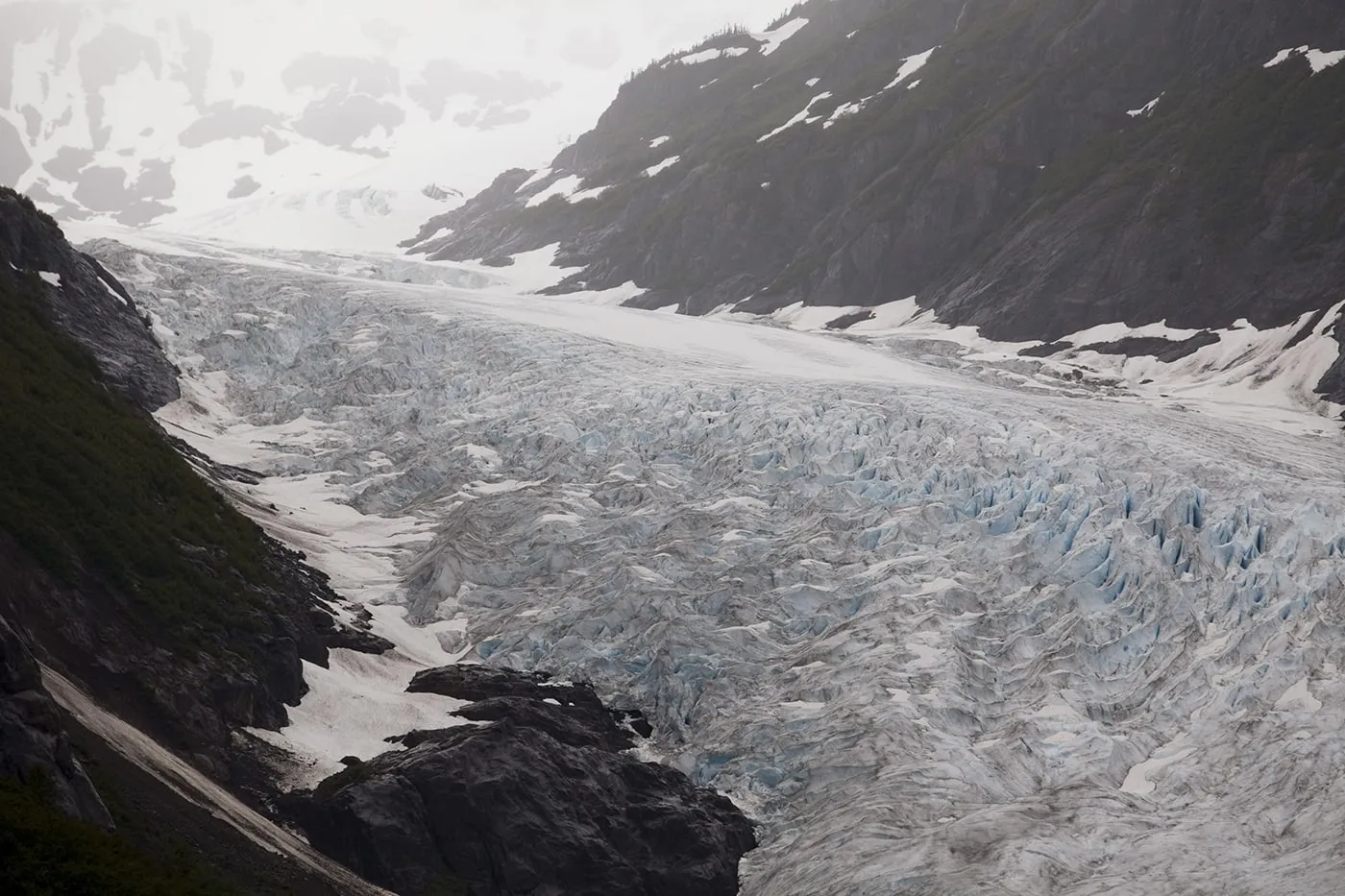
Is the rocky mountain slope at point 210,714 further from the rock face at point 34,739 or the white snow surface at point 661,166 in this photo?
the white snow surface at point 661,166

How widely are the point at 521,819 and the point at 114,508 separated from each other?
13216mm

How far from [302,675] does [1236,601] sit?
25.2 metres

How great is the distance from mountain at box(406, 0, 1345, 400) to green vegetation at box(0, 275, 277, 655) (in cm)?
4678

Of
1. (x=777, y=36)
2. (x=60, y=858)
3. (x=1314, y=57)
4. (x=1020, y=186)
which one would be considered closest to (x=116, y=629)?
(x=60, y=858)

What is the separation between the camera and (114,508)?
37250 mm

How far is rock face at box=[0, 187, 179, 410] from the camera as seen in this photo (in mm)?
51469

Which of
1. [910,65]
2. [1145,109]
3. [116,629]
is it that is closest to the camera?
[116,629]

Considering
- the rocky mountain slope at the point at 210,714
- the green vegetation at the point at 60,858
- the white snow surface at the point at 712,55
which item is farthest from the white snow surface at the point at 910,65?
the green vegetation at the point at 60,858

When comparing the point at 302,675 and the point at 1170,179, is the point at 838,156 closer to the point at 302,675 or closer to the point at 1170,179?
the point at 1170,179

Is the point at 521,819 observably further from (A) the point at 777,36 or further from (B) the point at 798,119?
(A) the point at 777,36

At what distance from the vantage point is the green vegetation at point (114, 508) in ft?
114

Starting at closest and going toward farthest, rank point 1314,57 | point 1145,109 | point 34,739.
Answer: point 34,739 < point 1314,57 < point 1145,109

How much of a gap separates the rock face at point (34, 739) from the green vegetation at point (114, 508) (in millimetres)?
9311

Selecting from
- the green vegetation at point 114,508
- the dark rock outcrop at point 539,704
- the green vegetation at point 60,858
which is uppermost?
the green vegetation at point 114,508
